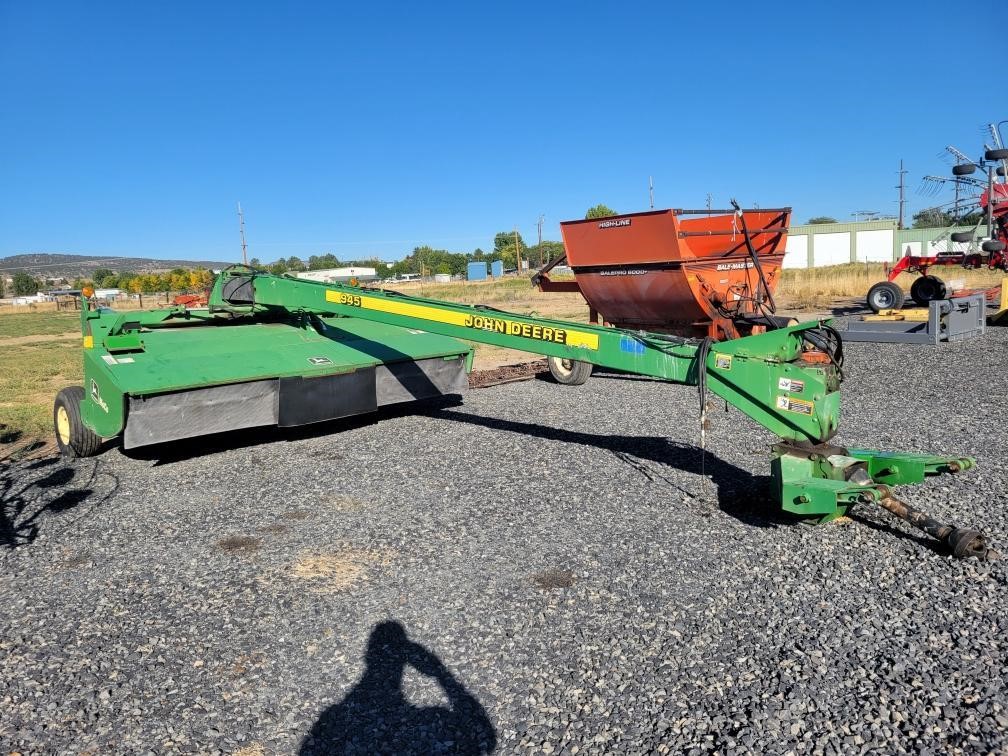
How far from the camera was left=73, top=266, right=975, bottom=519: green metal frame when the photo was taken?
4.62 m

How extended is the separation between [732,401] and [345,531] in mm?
2841

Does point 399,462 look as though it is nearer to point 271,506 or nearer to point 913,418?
point 271,506

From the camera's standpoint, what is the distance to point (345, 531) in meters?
5.18

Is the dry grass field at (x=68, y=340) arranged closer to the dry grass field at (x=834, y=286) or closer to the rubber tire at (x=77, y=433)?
the dry grass field at (x=834, y=286)

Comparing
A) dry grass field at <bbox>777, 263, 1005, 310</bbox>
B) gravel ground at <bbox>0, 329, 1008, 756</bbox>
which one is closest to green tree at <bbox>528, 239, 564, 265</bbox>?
dry grass field at <bbox>777, 263, 1005, 310</bbox>

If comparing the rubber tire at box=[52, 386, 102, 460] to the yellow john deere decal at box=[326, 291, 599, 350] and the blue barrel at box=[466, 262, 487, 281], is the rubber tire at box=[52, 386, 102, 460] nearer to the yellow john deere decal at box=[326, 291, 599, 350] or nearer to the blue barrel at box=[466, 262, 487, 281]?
the yellow john deere decal at box=[326, 291, 599, 350]

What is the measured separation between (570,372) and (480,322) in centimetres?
534

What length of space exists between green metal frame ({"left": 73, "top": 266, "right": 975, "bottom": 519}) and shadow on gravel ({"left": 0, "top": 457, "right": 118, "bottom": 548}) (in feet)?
1.66

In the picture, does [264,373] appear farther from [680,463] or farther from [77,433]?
[680,463]

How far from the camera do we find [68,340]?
25594 mm

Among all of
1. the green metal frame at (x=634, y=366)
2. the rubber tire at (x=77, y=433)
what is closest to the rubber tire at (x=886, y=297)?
the green metal frame at (x=634, y=366)

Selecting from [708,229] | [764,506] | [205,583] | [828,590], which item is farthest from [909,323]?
[205,583]

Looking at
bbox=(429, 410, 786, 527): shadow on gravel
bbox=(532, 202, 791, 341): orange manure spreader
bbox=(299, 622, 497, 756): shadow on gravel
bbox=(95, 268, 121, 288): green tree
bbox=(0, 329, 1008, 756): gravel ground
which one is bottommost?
bbox=(299, 622, 497, 756): shadow on gravel

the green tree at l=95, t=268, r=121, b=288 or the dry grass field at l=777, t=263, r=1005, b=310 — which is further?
the green tree at l=95, t=268, r=121, b=288
